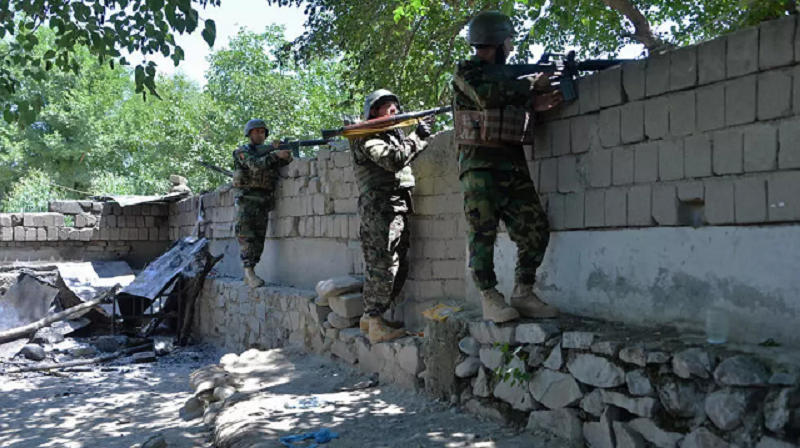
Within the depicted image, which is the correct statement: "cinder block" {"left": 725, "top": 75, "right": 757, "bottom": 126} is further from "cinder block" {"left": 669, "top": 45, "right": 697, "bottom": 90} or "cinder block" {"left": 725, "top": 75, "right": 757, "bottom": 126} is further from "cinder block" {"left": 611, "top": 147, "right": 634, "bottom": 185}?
"cinder block" {"left": 611, "top": 147, "right": 634, "bottom": 185}

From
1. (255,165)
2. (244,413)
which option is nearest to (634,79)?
(244,413)

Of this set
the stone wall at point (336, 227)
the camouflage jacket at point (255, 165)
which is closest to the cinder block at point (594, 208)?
the stone wall at point (336, 227)

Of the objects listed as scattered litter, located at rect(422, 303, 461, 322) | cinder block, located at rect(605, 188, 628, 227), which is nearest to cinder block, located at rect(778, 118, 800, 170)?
cinder block, located at rect(605, 188, 628, 227)

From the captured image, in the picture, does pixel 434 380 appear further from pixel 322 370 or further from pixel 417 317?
pixel 322 370

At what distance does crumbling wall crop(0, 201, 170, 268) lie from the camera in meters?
12.0

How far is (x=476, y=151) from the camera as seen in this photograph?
4164 millimetres

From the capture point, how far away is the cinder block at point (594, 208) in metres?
3.84

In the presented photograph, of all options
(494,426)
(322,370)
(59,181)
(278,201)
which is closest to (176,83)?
(59,181)

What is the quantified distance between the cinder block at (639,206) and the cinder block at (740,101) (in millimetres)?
570

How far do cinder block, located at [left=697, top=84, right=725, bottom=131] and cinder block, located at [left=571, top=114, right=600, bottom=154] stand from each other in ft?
2.25

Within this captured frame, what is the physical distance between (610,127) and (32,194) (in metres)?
19.8

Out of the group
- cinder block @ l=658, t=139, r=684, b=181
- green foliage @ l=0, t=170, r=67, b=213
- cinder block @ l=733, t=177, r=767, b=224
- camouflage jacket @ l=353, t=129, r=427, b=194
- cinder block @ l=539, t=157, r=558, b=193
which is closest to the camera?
cinder block @ l=733, t=177, r=767, b=224

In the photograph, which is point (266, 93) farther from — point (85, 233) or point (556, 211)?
point (556, 211)

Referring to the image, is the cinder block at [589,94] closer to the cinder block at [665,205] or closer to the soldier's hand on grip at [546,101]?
the soldier's hand on grip at [546,101]
